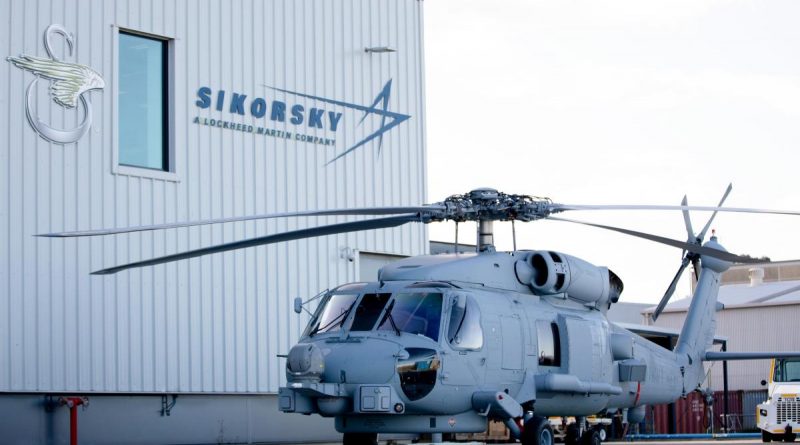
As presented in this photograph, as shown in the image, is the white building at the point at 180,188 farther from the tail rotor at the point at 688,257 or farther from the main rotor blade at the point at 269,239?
the tail rotor at the point at 688,257

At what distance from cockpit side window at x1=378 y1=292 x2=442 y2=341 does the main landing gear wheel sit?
1.87m

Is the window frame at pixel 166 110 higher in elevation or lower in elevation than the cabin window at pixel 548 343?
higher

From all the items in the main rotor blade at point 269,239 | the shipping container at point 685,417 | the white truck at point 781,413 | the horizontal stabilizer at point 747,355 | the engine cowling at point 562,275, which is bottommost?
the shipping container at point 685,417

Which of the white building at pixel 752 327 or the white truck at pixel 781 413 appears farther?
the white building at pixel 752 327

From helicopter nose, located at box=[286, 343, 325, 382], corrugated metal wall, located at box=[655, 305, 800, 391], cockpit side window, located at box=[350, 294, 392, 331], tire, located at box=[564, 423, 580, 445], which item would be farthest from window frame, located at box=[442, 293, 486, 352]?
corrugated metal wall, located at box=[655, 305, 800, 391]

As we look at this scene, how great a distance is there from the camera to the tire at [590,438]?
17844mm

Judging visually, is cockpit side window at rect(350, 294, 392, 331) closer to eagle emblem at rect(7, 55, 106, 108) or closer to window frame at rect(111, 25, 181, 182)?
window frame at rect(111, 25, 181, 182)

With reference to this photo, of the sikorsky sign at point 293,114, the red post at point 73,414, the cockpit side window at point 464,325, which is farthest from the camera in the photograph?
Answer: the sikorsky sign at point 293,114

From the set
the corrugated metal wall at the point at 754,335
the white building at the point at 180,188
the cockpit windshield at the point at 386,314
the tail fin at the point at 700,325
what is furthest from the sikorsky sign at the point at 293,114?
the corrugated metal wall at the point at 754,335

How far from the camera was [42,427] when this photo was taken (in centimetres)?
1780

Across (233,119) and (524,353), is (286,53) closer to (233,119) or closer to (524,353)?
(233,119)

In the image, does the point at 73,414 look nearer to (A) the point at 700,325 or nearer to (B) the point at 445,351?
(B) the point at 445,351

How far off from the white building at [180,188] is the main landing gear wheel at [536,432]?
22.5 feet

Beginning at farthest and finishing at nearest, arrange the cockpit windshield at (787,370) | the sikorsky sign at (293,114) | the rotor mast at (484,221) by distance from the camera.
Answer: the cockpit windshield at (787,370) < the sikorsky sign at (293,114) < the rotor mast at (484,221)
